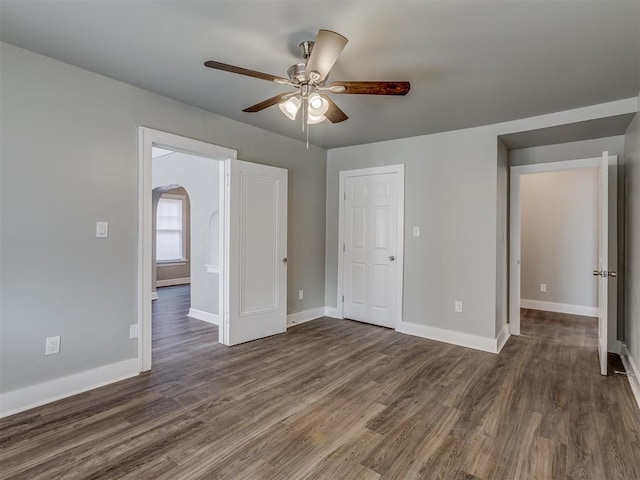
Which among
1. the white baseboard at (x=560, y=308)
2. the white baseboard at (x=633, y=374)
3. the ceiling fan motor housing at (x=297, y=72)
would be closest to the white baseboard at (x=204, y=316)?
the ceiling fan motor housing at (x=297, y=72)

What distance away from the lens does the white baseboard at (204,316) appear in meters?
4.60

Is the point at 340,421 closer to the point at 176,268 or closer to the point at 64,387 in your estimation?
the point at 64,387

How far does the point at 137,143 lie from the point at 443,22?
2.57 metres

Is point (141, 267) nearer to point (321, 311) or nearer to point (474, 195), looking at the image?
point (321, 311)

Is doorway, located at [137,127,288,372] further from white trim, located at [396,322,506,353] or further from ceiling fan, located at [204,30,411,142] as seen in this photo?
white trim, located at [396,322,506,353]

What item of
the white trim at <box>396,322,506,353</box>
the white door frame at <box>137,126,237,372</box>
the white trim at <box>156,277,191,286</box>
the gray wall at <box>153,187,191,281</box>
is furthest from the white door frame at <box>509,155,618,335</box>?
the white trim at <box>156,277,191,286</box>

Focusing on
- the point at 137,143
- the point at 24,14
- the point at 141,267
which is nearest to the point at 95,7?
the point at 24,14

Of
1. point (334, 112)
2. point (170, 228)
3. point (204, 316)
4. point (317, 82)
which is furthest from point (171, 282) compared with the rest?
point (317, 82)

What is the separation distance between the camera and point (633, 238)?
3035 millimetres

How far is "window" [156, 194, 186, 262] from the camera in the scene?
314 inches

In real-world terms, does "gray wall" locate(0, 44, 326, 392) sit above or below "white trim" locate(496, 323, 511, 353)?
above

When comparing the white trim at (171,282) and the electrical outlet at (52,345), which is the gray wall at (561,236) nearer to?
the electrical outlet at (52,345)

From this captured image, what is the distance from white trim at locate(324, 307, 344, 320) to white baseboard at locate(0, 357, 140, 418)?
8.92 feet

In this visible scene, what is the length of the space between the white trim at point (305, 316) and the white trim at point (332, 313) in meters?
0.05
